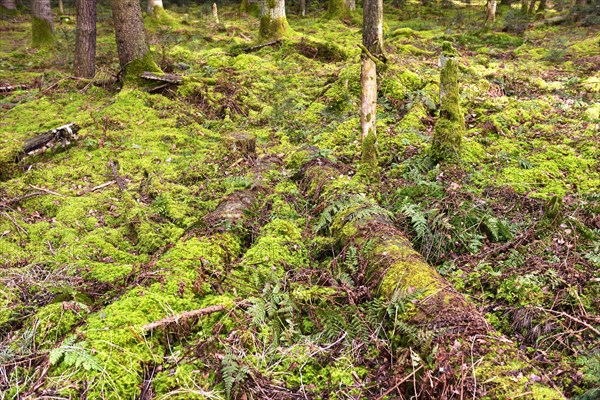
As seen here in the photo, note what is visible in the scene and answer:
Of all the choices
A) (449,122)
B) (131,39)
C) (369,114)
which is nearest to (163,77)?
(131,39)

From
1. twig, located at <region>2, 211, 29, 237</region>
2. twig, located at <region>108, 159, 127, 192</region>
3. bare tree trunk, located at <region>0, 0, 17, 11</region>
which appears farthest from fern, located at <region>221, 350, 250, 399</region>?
bare tree trunk, located at <region>0, 0, 17, 11</region>

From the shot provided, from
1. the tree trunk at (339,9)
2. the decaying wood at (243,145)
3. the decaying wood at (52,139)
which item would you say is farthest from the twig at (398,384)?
the tree trunk at (339,9)

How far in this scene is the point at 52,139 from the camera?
7.47 metres

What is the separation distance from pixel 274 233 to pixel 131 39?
7.25 meters

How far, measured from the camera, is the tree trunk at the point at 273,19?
13330 millimetres

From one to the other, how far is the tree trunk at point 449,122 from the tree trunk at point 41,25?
50.0 feet

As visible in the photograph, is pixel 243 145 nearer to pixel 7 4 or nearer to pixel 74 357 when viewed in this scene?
pixel 74 357

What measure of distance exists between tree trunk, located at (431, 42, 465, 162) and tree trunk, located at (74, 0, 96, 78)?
30.4 feet

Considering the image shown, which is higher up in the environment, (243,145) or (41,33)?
(41,33)

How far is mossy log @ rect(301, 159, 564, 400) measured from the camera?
2.55m

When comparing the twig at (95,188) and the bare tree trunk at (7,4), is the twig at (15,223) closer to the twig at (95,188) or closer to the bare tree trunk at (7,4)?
the twig at (95,188)

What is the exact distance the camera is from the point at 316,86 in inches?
419

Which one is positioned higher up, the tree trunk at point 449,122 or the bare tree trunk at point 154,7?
the bare tree trunk at point 154,7

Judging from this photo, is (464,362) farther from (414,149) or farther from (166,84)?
(166,84)
